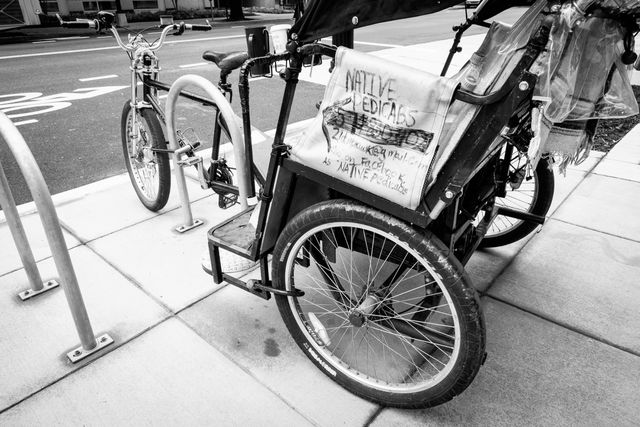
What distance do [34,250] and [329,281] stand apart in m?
2.16

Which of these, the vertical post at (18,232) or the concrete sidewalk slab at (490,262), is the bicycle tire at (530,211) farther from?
the vertical post at (18,232)

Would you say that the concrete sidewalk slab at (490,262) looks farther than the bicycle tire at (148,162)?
No

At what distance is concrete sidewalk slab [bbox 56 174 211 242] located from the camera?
3.43 meters

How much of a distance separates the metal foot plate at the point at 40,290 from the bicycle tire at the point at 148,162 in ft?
3.29

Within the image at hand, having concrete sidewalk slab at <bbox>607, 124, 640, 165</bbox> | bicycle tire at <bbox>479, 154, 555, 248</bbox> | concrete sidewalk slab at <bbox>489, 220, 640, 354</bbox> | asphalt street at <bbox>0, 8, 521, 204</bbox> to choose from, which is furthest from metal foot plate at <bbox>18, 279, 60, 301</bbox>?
concrete sidewalk slab at <bbox>607, 124, 640, 165</bbox>

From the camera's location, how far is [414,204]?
159 cm

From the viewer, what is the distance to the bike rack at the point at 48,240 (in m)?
1.91

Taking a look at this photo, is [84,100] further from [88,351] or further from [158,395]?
[158,395]

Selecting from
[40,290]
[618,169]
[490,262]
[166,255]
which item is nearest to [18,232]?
[40,290]

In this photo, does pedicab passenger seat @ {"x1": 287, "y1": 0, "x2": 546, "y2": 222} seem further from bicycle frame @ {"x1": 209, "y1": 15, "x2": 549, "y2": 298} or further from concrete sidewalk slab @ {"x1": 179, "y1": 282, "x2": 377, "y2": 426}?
concrete sidewalk slab @ {"x1": 179, "y1": 282, "x2": 377, "y2": 426}

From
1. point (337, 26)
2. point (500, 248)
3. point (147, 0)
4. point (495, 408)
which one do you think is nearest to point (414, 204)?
point (337, 26)

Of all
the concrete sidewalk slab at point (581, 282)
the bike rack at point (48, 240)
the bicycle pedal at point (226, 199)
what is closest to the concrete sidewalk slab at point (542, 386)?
the concrete sidewalk slab at point (581, 282)

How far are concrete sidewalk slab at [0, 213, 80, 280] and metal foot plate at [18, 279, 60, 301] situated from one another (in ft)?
0.35

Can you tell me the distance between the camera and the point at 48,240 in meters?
1.95
